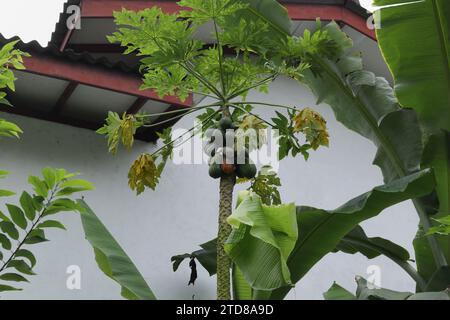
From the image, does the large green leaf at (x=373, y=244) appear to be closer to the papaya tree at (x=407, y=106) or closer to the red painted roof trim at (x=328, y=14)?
the papaya tree at (x=407, y=106)

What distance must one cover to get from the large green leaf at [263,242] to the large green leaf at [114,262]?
824mm

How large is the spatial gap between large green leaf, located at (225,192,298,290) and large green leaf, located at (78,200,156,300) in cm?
82

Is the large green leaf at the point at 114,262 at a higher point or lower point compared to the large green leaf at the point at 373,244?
lower

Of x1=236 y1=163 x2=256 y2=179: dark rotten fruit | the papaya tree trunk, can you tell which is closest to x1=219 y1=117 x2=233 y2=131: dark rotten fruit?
x1=236 y1=163 x2=256 y2=179: dark rotten fruit

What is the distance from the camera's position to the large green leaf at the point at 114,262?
465 cm

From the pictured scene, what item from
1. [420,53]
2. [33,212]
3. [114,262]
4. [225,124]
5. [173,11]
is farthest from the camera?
[173,11]

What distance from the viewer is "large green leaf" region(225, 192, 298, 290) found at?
3.84 m

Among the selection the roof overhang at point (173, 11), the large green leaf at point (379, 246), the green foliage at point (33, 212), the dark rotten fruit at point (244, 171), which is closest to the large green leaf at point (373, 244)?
the large green leaf at point (379, 246)

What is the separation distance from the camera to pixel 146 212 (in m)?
6.81

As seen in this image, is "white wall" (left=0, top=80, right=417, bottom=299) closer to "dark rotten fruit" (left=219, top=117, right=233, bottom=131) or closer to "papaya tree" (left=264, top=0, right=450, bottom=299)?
"papaya tree" (left=264, top=0, right=450, bottom=299)

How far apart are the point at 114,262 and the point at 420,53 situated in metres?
2.47

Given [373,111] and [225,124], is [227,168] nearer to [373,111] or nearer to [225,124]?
[225,124]

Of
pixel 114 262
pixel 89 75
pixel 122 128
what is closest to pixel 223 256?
pixel 114 262
